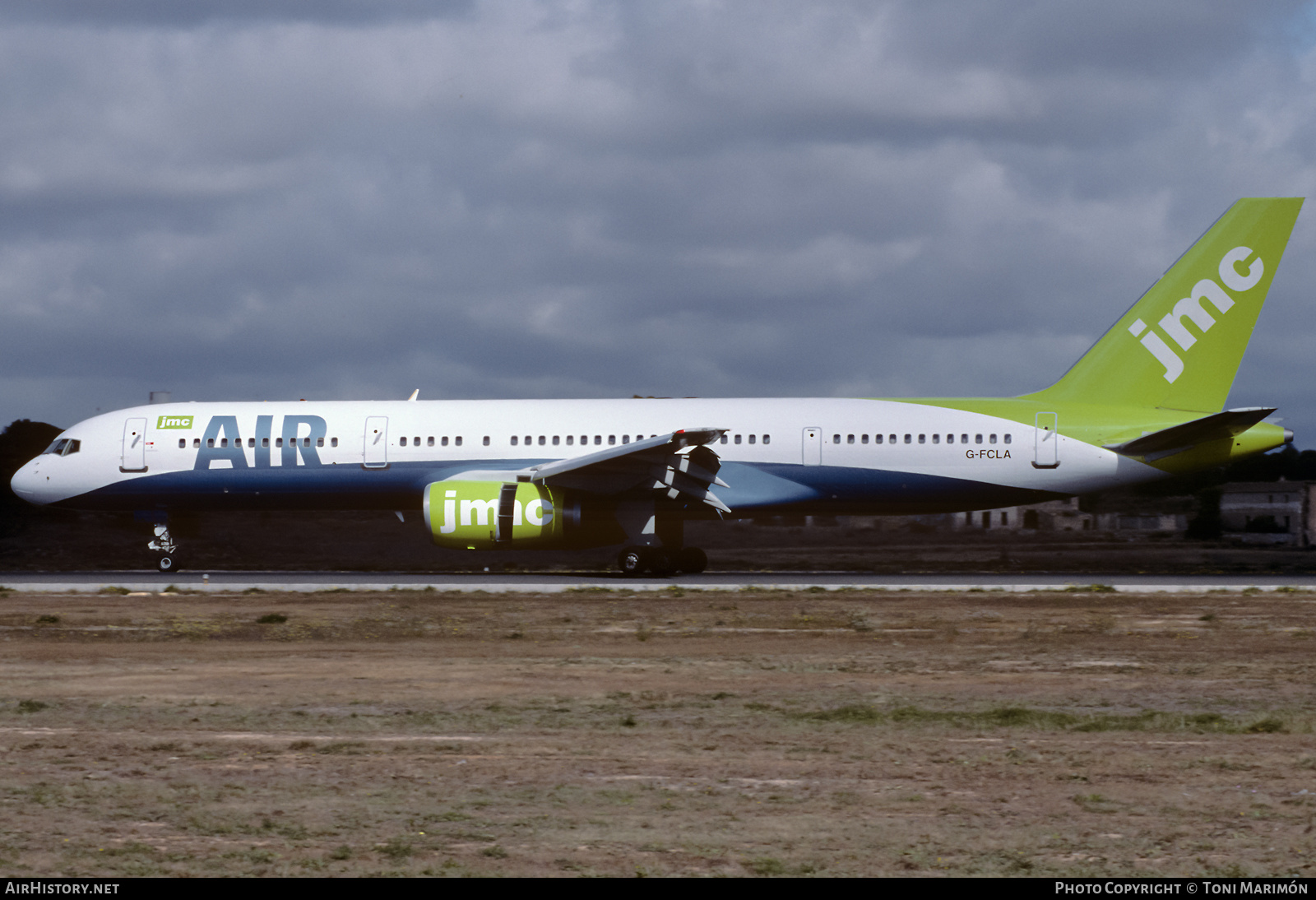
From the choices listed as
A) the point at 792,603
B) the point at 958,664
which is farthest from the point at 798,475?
the point at 958,664

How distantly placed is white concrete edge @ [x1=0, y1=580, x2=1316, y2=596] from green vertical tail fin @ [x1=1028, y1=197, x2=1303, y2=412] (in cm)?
470

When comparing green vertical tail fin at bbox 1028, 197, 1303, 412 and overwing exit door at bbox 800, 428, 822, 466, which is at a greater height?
green vertical tail fin at bbox 1028, 197, 1303, 412

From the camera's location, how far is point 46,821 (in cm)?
693

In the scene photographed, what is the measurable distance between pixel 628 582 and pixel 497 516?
2.82 m

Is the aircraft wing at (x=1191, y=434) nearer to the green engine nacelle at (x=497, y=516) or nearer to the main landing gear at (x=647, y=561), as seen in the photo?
the main landing gear at (x=647, y=561)

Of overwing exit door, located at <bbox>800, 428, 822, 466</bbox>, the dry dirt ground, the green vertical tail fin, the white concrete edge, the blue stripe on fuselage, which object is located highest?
the green vertical tail fin

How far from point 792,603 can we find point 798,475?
608 centimetres

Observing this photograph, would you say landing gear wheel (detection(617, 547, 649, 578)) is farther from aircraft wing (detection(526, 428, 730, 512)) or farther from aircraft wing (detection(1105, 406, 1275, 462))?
aircraft wing (detection(1105, 406, 1275, 462))

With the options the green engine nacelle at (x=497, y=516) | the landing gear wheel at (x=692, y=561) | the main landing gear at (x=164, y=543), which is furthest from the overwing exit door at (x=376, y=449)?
the landing gear wheel at (x=692, y=561)

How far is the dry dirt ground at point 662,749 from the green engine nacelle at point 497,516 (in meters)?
6.85

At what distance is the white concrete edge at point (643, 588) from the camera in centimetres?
2231

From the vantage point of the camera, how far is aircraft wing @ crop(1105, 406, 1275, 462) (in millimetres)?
23672

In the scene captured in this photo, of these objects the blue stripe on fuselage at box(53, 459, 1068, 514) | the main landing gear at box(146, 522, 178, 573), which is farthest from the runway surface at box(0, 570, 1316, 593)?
the blue stripe on fuselage at box(53, 459, 1068, 514)

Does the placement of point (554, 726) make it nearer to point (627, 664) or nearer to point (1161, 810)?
point (627, 664)
